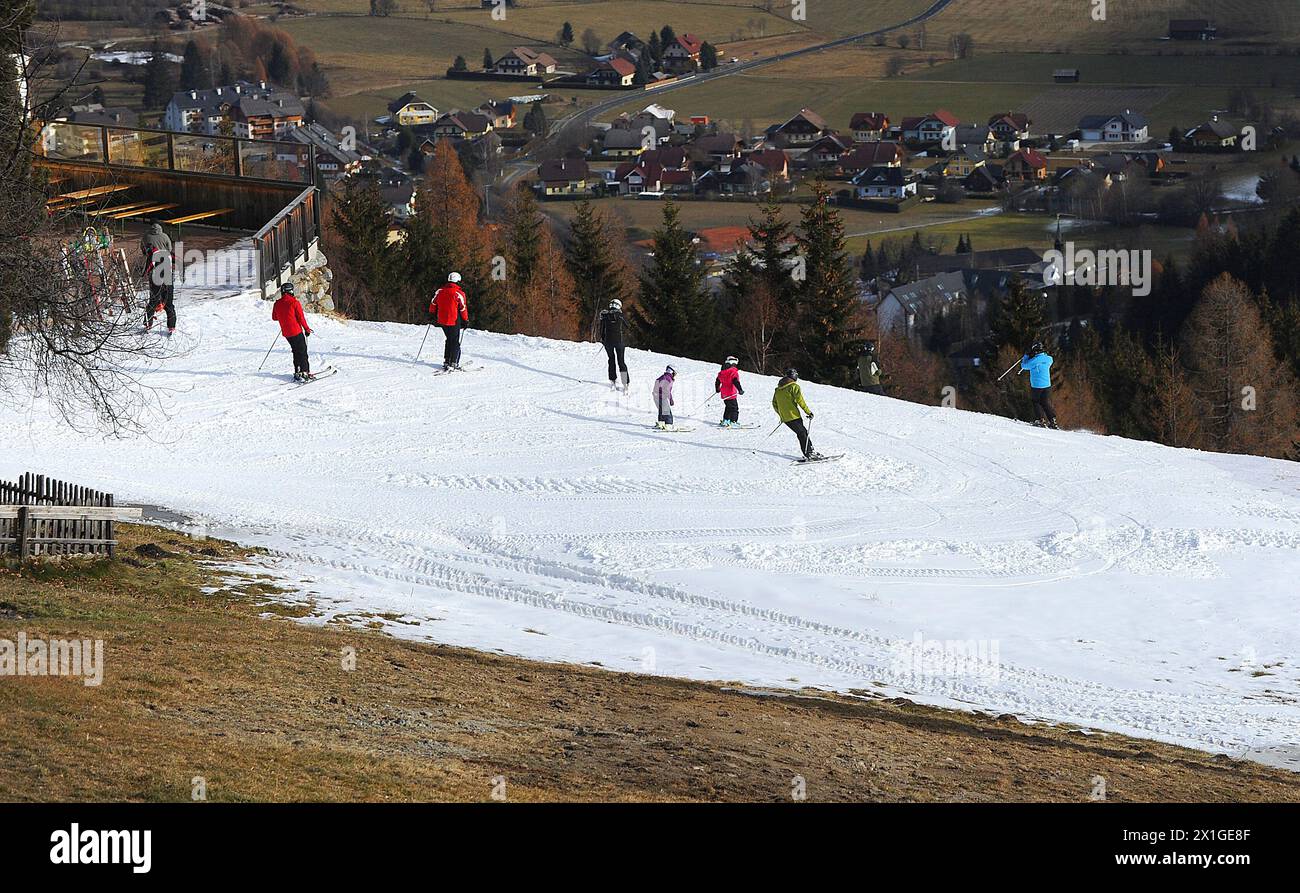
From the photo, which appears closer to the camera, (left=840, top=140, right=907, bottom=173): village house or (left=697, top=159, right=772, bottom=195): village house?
(left=697, top=159, right=772, bottom=195): village house

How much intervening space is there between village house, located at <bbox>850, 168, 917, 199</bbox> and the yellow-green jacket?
327 ft

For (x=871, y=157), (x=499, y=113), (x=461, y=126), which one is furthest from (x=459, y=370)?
(x=499, y=113)

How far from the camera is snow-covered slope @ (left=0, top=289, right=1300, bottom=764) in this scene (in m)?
16.9

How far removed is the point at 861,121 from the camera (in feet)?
441

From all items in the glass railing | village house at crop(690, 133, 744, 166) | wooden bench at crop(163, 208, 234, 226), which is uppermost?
village house at crop(690, 133, 744, 166)

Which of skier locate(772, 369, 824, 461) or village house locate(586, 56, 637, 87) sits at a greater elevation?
village house locate(586, 56, 637, 87)

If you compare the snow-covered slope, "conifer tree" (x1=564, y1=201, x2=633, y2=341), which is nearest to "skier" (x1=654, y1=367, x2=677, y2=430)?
the snow-covered slope

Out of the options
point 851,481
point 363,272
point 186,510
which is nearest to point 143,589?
point 186,510

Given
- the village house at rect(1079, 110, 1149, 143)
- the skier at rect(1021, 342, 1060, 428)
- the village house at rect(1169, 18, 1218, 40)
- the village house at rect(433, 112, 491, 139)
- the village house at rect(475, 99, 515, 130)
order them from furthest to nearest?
the village house at rect(1169, 18, 1218, 40), the village house at rect(1079, 110, 1149, 143), the village house at rect(475, 99, 515, 130), the village house at rect(433, 112, 491, 139), the skier at rect(1021, 342, 1060, 428)

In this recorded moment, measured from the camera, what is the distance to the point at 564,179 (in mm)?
114750

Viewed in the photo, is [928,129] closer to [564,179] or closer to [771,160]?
[771,160]

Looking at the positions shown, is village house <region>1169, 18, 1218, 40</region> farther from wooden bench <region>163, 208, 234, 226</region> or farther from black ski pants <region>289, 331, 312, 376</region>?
black ski pants <region>289, 331, 312, 376</region>

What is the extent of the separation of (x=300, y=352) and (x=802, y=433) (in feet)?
29.7

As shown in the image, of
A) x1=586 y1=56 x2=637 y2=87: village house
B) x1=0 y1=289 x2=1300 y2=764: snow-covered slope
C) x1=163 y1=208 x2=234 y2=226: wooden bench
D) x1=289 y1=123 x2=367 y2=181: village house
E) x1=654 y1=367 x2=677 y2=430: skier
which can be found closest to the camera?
x1=0 y1=289 x2=1300 y2=764: snow-covered slope
